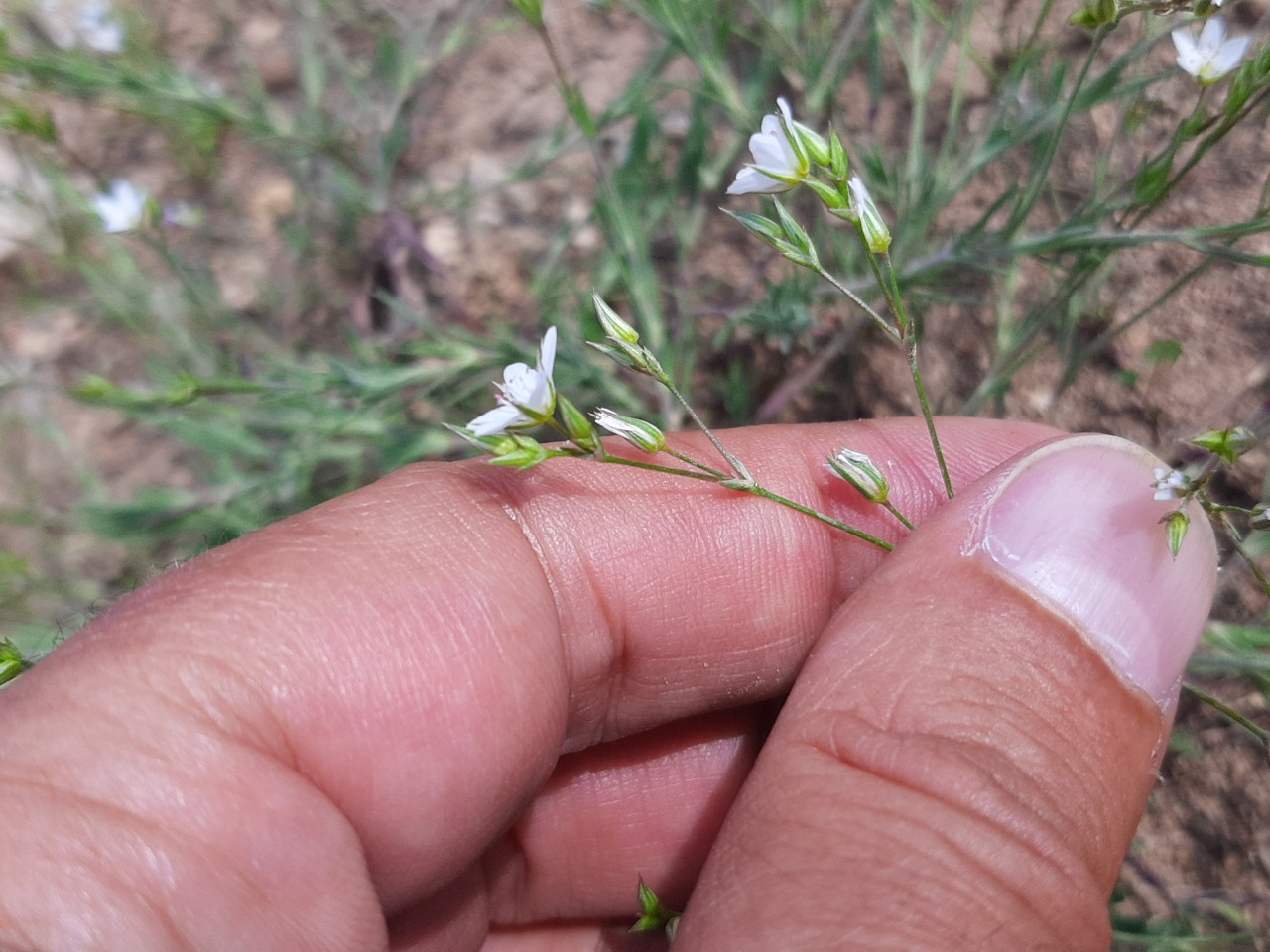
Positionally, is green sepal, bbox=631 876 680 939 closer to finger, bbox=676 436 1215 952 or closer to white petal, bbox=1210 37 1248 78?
finger, bbox=676 436 1215 952

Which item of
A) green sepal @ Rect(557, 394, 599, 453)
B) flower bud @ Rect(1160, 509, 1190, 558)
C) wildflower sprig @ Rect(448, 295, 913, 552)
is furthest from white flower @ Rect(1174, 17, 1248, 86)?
green sepal @ Rect(557, 394, 599, 453)

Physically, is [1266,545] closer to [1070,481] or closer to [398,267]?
[1070,481]

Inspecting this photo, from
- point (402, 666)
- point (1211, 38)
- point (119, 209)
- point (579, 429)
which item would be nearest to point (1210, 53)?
point (1211, 38)

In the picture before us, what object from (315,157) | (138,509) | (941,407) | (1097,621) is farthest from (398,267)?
(1097,621)

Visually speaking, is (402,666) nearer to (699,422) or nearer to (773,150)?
(699,422)

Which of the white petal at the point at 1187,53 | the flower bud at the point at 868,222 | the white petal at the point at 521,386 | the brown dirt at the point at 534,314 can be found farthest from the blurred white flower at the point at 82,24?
the white petal at the point at 1187,53

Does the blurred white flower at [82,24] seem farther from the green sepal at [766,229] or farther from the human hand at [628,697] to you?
the green sepal at [766,229]
